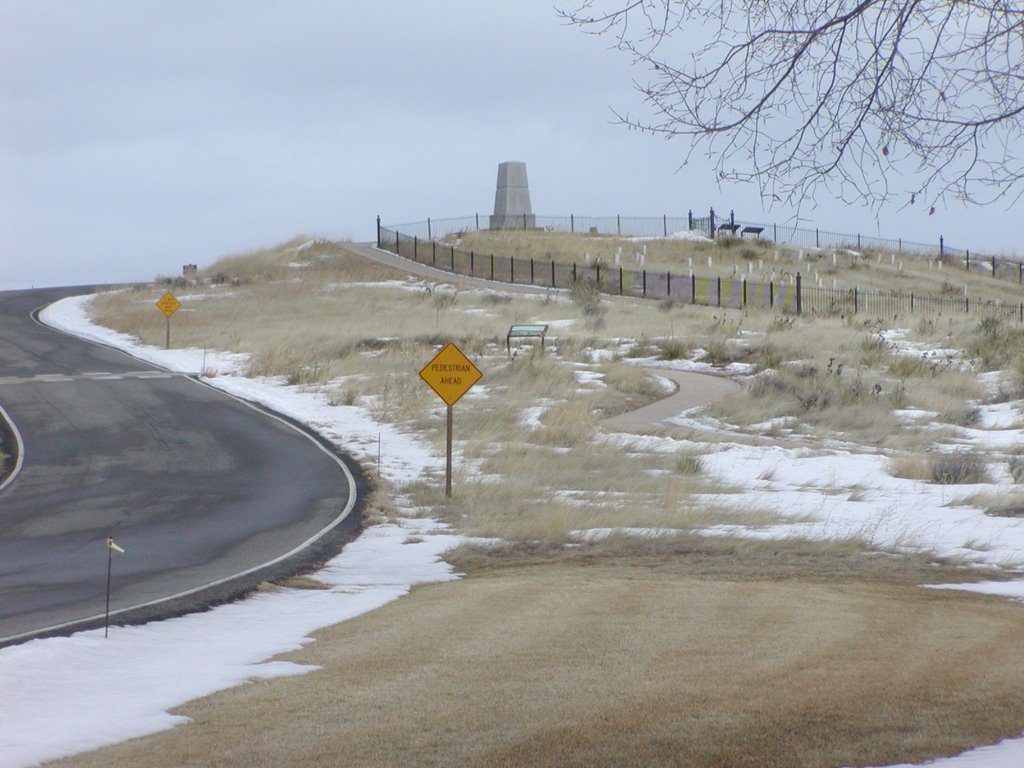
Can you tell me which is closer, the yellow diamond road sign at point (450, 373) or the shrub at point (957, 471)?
the shrub at point (957, 471)

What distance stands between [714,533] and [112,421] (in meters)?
18.2

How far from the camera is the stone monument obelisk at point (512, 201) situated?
8762cm

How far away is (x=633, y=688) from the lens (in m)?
7.93

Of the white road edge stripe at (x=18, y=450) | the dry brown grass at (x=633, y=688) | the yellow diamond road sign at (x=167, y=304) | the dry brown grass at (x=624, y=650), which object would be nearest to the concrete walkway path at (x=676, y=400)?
the dry brown grass at (x=624, y=650)

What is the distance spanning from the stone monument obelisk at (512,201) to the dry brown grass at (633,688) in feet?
254

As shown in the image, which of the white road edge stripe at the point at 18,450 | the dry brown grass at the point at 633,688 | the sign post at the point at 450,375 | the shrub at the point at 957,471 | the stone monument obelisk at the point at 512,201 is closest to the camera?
the dry brown grass at the point at 633,688

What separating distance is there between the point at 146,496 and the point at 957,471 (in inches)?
523

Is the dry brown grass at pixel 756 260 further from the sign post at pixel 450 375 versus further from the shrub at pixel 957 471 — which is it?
the sign post at pixel 450 375

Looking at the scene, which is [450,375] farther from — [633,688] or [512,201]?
[512,201]

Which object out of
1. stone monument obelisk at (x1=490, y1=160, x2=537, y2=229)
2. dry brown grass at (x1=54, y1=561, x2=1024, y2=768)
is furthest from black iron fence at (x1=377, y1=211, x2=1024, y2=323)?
dry brown grass at (x1=54, y1=561, x2=1024, y2=768)

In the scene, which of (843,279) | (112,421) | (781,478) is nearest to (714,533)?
(781,478)

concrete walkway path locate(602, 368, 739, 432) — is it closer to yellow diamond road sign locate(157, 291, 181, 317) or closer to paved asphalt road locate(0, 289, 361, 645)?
paved asphalt road locate(0, 289, 361, 645)

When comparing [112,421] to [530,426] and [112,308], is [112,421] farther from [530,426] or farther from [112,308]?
[112,308]

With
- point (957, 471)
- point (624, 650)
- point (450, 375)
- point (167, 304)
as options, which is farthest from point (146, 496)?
point (167, 304)
